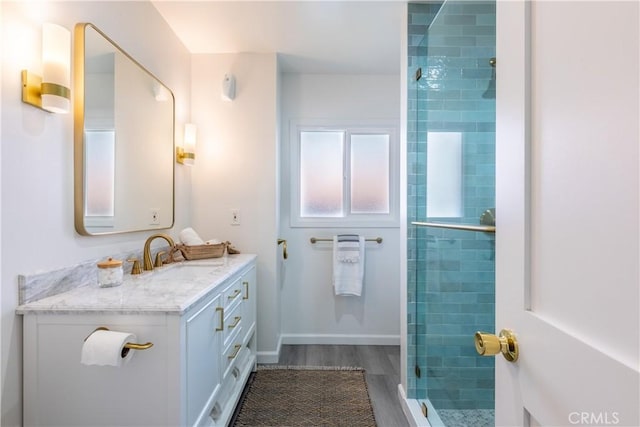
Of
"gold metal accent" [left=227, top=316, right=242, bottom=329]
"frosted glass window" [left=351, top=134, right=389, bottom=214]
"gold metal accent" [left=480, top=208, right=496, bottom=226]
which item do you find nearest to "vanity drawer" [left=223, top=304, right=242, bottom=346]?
"gold metal accent" [left=227, top=316, right=242, bottom=329]

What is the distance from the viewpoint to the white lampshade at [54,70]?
1072 millimetres

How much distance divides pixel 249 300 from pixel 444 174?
1.48m

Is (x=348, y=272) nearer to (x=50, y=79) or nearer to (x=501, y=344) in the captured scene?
(x=501, y=344)

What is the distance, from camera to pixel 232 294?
5.56ft

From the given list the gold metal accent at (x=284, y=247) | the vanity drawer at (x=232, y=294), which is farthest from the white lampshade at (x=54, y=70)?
the gold metal accent at (x=284, y=247)

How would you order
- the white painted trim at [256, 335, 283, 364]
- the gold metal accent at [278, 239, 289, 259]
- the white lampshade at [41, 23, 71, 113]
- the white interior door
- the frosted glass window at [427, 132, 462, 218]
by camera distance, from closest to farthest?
the white interior door < the white lampshade at [41, 23, 71, 113] < the frosted glass window at [427, 132, 462, 218] < the white painted trim at [256, 335, 283, 364] < the gold metal accent at [278, 239, 289, 259]

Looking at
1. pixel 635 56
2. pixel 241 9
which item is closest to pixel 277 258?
pixel 241 9

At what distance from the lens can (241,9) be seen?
188 cm

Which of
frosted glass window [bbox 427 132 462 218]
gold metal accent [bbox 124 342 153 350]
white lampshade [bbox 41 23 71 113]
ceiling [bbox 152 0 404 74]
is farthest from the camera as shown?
ceiling [bbox 152 0 404 74]

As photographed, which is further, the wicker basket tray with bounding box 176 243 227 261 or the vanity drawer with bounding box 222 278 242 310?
the wicker basket tray with bounding box 176 243 227 261

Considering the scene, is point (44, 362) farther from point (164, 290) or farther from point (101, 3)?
point (101, 3)

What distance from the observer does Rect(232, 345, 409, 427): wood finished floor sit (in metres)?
1.82

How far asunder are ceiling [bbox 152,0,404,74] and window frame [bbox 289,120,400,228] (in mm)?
473

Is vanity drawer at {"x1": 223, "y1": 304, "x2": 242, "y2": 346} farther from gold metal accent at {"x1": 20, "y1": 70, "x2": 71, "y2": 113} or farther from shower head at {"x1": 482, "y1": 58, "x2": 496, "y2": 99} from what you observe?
shower head at {"x1": 482, "y1": 58, "x2": 496, "y2": 99}
